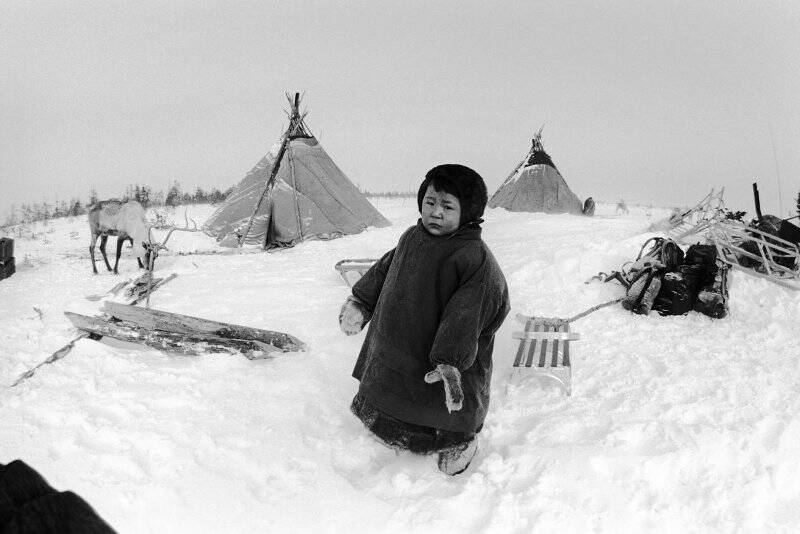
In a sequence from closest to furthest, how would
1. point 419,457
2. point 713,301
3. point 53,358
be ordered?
point 419,457 → point 53,358 → point 713,301

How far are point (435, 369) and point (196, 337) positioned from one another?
6.87 ft

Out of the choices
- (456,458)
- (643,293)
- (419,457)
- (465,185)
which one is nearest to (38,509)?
(465,185)

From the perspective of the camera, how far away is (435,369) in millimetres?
2383

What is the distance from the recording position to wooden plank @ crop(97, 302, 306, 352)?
3.83 m

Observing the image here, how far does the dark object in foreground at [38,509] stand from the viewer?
2.05ft

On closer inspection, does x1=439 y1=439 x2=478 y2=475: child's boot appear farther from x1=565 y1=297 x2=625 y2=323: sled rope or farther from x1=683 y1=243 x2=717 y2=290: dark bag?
x1=683 y1=243 x2=717 y2=290: dark bag

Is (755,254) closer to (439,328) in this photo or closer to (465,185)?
(465,185)

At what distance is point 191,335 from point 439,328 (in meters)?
2.21

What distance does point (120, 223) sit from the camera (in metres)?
8.39

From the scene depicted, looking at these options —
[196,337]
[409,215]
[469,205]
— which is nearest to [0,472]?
[469,205]

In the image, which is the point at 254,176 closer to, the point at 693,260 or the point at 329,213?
the point at 329,213

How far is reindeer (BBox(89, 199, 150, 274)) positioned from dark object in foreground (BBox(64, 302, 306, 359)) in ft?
15.6

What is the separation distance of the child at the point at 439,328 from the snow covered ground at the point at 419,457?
219 mm

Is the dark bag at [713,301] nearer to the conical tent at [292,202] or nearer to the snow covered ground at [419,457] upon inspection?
the snow covered ground at [419,457]
